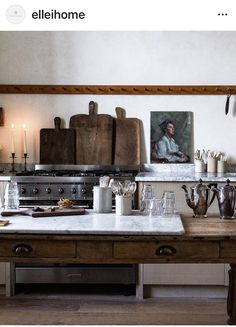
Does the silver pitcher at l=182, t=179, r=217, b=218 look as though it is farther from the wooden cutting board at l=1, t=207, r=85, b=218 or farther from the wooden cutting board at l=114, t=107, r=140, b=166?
the wooden cutting board at l=114, t=107, r=140, b=166

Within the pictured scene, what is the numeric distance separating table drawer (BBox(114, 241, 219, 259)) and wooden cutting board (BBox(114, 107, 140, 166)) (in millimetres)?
2750

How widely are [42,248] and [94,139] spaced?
2.80 metres

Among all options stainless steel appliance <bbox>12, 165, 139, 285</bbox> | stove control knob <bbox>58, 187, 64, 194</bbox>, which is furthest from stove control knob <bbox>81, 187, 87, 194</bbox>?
stove control knob <bbox>58, 187, 64, 194</bbox>

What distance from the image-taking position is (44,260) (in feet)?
7.70

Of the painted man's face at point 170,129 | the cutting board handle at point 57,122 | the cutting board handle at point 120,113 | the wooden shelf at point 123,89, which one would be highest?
the wooden shelf at point 123,89

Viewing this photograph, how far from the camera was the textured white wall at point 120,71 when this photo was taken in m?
5.04

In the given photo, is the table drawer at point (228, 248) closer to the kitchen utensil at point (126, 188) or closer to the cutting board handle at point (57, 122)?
the kitchen utensil at point (126, 188)

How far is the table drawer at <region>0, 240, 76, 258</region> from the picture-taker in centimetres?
233

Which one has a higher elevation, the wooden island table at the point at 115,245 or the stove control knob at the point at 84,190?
A: the stove control knob at the point at 84,190

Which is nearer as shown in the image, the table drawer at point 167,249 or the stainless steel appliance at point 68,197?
the table drawer at point 167,249

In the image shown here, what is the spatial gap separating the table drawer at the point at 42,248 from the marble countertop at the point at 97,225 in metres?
0.06

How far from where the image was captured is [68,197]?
4.39 meters
